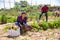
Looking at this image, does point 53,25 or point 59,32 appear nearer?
point 59,32

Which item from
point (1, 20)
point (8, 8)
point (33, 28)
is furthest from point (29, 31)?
point (8, 8)

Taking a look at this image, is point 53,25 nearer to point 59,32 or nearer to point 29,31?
point 59,32

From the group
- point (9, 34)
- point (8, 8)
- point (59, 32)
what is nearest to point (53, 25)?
point (59, 32)

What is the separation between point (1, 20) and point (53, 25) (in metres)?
4.06

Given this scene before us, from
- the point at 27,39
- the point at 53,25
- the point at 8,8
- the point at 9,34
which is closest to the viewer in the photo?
the point at 27,39

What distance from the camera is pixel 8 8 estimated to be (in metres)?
15.1

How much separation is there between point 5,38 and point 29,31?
1256mm

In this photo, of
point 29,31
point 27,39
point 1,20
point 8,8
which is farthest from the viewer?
point 8,8

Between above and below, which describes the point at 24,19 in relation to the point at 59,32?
above

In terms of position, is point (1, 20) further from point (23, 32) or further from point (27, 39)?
point (27, 39)

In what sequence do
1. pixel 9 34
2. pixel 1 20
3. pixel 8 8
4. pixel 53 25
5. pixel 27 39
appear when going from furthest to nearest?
pixel 8 8, pixel 1 20, pixel 53 25, pixel 9 34, pixel 27 39

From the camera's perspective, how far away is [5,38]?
7043mm

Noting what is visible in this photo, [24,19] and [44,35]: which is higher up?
[24,19]

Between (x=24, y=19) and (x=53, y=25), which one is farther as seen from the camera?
(x=53, y=25)
